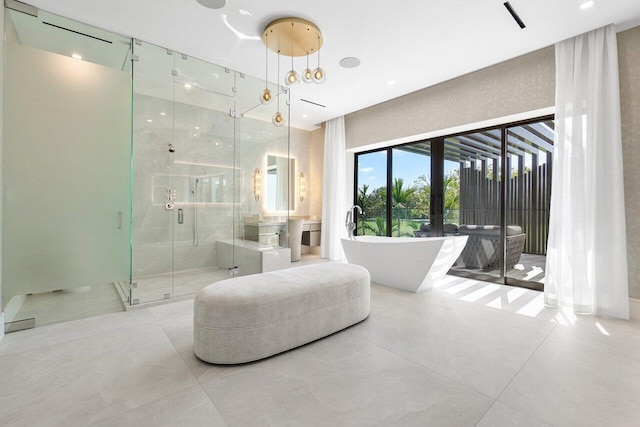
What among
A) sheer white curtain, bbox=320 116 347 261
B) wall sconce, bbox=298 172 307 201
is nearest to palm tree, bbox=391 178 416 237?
sheer white curtain, bbox=320 116 347 261

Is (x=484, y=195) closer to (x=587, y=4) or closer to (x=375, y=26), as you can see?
(x=587, y=4)

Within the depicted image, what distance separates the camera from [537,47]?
3195 millimetres

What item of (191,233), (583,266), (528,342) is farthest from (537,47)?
(191,233)

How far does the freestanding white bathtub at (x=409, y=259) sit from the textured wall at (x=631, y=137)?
152 centimetres

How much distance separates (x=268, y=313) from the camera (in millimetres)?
2004

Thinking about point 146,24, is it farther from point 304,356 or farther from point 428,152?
point 428,152

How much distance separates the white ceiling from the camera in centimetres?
257

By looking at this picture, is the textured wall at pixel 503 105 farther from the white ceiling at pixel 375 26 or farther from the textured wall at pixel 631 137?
the white ceiling at pixel 375 26

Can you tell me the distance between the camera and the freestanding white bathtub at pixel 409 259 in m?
3.35

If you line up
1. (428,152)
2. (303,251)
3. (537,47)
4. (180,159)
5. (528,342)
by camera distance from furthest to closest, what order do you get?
(303,251), (428,152), (180,159), (537,47), (528,342)

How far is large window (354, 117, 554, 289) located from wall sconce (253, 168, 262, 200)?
2509 millimetres

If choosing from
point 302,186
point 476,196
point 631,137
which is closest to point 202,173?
point 302,186

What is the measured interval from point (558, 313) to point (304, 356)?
274cm

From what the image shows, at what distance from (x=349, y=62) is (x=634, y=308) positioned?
4062 mm
